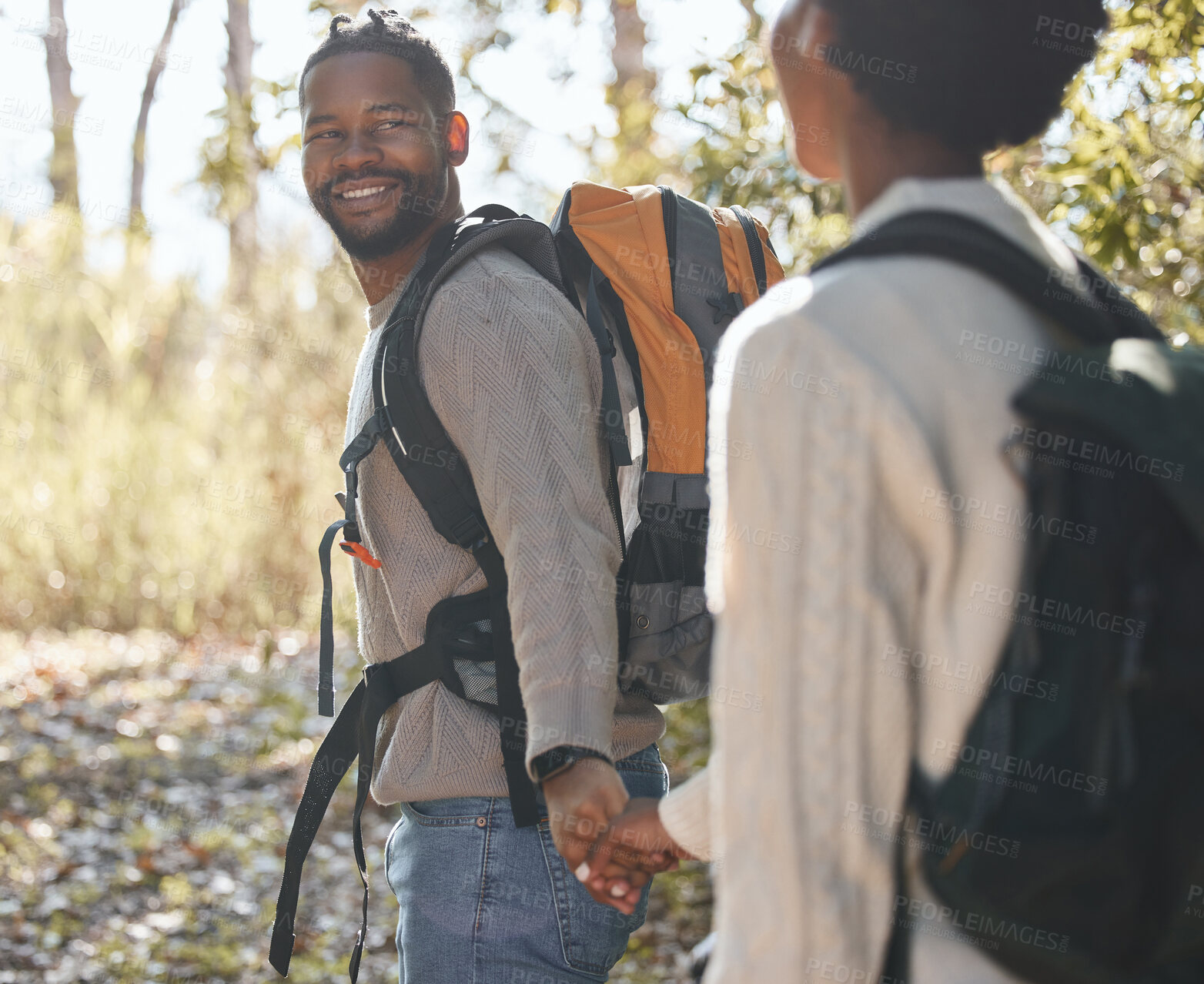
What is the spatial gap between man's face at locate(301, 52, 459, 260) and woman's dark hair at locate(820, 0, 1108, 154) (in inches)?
42.7

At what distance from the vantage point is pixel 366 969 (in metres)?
4.64

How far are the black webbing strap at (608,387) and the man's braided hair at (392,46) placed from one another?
550 millimetres

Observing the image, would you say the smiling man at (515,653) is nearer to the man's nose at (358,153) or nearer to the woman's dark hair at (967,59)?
the man's nose at (358,153)

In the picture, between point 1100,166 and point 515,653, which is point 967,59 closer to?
point 515,653

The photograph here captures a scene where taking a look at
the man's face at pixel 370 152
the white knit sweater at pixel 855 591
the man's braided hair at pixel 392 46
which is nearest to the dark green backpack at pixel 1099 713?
the white knit sweater at pixel 855 591

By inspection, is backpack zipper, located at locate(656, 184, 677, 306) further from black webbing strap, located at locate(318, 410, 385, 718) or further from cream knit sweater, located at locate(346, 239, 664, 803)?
black webbing strap, located at locate(318, 410, 385, 718)

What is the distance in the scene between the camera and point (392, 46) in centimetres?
202

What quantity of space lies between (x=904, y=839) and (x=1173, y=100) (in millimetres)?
2458

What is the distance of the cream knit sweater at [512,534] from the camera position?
1584mm

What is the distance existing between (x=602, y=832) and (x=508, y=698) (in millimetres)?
285

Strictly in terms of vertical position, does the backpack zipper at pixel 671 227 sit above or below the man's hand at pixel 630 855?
above

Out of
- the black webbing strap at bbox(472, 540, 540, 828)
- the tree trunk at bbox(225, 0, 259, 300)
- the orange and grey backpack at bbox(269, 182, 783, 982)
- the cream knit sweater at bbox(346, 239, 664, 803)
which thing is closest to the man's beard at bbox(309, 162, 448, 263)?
the orange and grey backpack at bbox(269, 182, 783, 982)

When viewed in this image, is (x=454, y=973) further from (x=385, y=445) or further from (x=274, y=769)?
(x=274, y=769)

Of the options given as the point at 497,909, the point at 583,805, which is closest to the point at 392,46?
the point at 583,805
